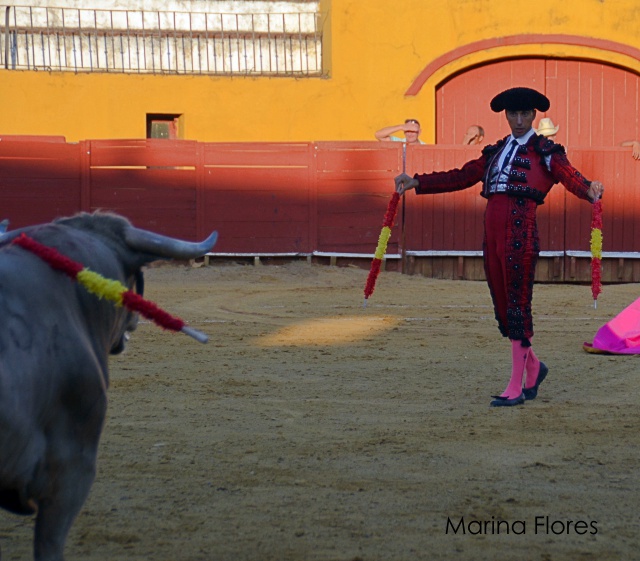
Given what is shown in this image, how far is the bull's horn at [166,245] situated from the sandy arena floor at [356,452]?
2.70 ft

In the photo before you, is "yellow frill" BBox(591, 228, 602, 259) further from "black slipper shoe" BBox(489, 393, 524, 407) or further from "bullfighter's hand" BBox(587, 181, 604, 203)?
"black slipper shoe" BBox(489, 393, 524, 407)

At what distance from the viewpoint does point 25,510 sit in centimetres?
239

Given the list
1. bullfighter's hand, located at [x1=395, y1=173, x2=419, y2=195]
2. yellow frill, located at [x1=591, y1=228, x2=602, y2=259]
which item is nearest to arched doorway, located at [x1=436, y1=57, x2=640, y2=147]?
yellow frill, located at [x1=591, y1=228, x2=602, y2=259]

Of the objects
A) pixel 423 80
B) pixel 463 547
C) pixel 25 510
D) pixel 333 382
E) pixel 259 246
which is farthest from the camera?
pixel 423 80

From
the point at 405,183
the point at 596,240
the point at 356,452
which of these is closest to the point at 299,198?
the point at 596,240

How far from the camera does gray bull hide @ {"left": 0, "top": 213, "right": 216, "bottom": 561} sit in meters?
2.24

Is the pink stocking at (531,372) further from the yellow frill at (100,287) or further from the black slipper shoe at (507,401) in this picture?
the yellow frill at (100,287)

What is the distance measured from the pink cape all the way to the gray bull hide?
15.0 ft

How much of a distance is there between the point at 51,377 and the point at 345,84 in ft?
42.7

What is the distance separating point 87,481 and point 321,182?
10.1 meters

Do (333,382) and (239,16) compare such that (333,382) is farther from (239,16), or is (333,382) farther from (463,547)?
(239,16)

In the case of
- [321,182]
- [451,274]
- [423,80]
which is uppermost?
[423,80]

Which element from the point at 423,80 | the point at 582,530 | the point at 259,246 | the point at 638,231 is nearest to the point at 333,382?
the point at 582,530

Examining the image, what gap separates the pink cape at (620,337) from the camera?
6.61 metres
